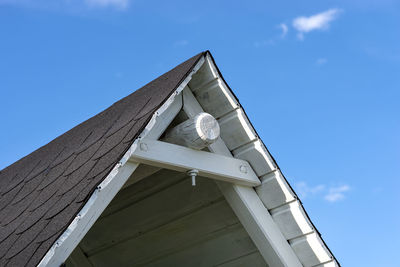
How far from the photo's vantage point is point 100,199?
3.84 meters

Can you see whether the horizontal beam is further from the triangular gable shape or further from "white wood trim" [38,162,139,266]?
"white wood trim" [38,162,139,266]

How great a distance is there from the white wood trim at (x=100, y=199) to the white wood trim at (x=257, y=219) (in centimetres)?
42

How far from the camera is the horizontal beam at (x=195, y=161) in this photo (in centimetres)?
432

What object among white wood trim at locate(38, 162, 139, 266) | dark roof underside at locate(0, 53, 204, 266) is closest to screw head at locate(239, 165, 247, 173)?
dark roof underside at locate(0, 53, 204, 266)

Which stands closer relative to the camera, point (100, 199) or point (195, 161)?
point (100, 199)

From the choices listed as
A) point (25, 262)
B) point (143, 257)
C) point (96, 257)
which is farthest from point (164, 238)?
point (25, 262)

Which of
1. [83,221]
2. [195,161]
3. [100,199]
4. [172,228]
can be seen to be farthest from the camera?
[172,228]

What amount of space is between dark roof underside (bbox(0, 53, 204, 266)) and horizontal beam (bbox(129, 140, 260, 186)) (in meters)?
0.17

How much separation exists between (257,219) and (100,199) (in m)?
1.33

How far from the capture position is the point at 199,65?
184 inches

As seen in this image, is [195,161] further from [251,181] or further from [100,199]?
[100,199]

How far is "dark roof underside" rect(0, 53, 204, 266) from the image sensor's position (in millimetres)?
3641

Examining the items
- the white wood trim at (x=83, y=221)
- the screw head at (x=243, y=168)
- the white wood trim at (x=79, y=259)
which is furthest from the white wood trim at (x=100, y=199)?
the white wood trim at (x=79, y=259)

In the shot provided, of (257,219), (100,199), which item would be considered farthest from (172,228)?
(100,199)
